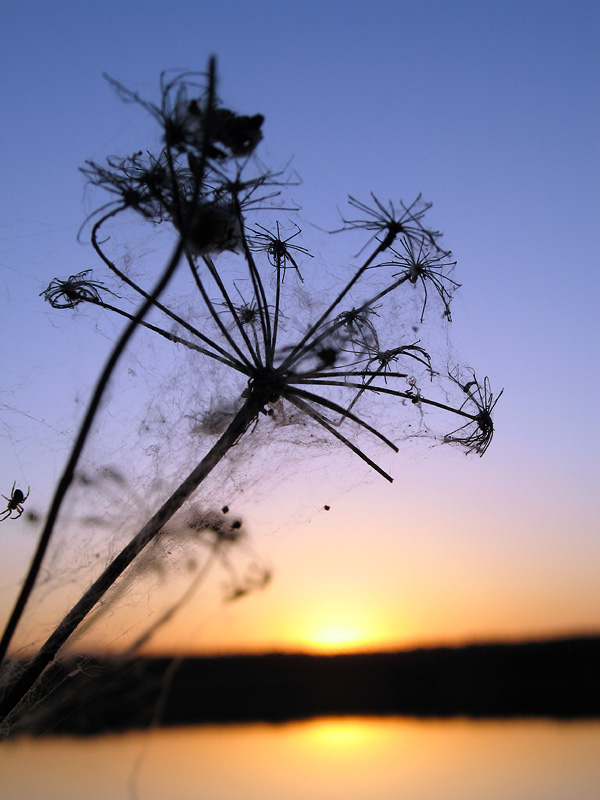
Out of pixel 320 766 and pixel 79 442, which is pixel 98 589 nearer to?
pixel 79 442

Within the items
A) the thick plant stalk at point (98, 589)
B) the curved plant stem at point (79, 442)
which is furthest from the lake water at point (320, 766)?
the curved plant stem at point (79, 442)

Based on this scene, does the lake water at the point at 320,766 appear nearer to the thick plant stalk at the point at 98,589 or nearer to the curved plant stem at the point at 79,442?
the thick plant stalk at the point at 98,589

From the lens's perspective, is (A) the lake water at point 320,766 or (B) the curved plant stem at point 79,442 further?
(A) the lake water at point 320,766

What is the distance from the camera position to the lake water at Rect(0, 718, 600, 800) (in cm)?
700

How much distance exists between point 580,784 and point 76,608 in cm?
708

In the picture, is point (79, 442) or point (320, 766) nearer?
point (79, 442)

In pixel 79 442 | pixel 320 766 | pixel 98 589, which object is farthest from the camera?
pixel 320 766

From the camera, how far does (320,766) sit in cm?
841

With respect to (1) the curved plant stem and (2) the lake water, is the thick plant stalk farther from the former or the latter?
(2) the lake water

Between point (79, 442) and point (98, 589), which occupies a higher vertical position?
point (79, 442)

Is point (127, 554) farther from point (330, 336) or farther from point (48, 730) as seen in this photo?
point (48, 730)

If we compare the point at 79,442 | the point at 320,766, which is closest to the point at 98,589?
the point at 79,442

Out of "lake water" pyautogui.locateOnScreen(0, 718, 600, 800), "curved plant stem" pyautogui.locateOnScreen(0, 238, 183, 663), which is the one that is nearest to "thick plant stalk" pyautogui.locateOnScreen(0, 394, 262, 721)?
"curved plant stem" pyautogui.locateOnScreen(0, 238, 183, 663)

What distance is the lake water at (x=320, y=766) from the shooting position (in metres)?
7.00
